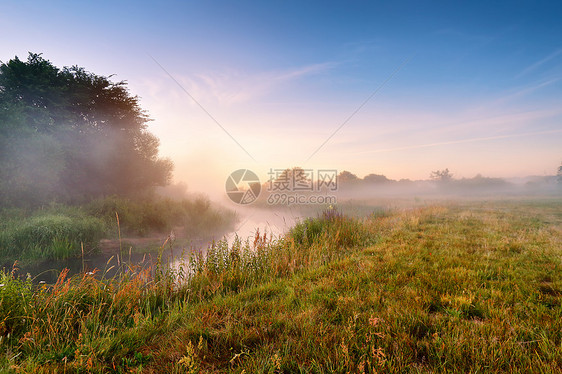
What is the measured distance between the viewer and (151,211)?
1788 cm

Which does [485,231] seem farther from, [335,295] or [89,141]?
[89,141]

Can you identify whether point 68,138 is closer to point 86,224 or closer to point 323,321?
point 86,224

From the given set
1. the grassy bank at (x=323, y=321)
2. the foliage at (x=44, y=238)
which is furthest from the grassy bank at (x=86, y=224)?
the grassy bank at (x=323, y=321)

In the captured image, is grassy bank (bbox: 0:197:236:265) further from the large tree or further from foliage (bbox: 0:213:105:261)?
the large tree

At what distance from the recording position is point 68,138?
17.3 metres

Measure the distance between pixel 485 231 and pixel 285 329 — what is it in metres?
9.25

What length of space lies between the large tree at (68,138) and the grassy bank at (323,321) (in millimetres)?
14508

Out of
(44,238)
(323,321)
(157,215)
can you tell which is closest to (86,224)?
(44,238)

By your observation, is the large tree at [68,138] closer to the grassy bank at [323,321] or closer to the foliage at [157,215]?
the foliage at [157,215]

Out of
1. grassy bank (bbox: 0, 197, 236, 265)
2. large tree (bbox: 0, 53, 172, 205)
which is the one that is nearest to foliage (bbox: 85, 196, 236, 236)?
grassy bank (bbox: 0, 197, 236, 265)

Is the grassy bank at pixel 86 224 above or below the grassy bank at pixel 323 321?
below

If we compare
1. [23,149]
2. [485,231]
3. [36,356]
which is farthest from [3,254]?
[485,231]

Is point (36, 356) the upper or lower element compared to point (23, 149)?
lower

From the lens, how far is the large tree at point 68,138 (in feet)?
43.6
